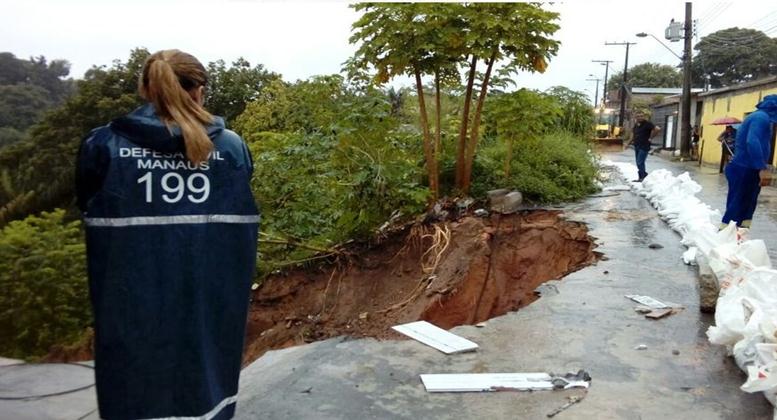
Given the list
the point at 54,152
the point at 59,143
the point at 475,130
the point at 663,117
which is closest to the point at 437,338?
the point at 475,130

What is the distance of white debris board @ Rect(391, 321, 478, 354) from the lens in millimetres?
3854

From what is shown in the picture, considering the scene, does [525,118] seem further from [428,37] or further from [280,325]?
[280,325]

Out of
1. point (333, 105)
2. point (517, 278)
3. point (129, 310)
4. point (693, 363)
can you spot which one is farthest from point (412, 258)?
point (129, 310)

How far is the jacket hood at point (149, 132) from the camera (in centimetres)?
196

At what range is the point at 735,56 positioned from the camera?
54.6 meters

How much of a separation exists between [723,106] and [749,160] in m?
17.3

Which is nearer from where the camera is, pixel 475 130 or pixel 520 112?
pixel 475 130

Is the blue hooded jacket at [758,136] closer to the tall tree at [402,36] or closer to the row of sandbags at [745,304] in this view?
the row of sandbags at [745,304]

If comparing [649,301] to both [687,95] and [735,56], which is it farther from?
[735,56]

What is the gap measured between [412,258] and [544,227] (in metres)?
1.71

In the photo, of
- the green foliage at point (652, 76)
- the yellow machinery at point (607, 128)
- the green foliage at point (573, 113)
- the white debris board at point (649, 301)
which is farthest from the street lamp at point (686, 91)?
the green foliage at point (652, 76)

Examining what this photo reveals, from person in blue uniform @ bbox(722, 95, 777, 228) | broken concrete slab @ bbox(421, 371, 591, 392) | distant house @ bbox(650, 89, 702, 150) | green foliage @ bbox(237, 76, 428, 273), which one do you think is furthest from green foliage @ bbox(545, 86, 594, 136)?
distant house @ bbox(650, 89, 702, 150)

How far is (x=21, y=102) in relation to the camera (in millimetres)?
6684

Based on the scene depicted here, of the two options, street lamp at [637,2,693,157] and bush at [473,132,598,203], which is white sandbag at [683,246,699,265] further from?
street lamp at [637,2,693,157]
